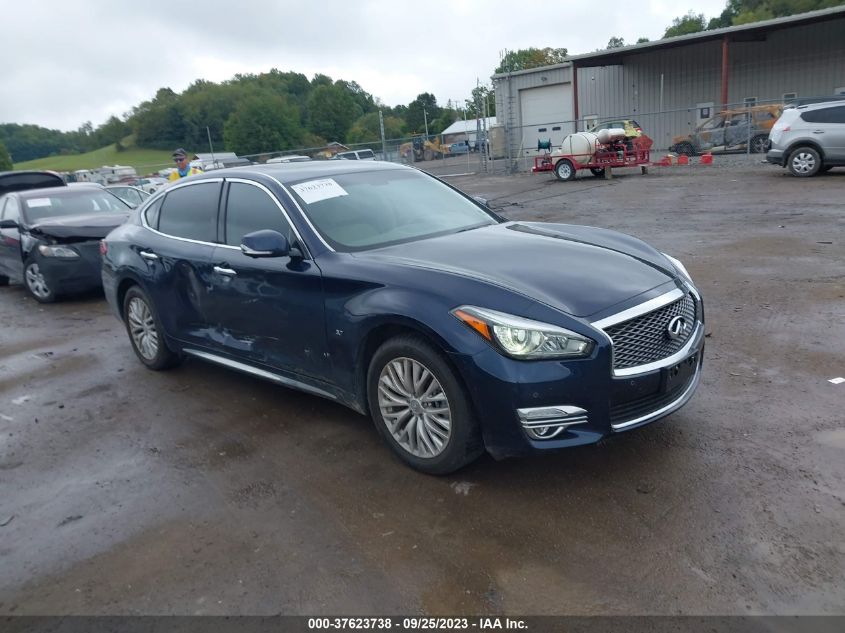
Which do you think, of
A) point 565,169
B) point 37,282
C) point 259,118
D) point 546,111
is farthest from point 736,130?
point 259,118

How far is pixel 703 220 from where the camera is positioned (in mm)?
12133

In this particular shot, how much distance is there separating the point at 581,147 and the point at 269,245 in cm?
1960

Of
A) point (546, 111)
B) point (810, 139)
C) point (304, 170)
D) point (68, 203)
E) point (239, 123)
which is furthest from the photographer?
point (239, 123)

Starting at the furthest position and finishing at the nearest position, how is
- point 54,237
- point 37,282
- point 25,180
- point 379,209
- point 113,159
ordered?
1. point 113,159
2. point 25,180
3. point 37,282
4. point 54,237
5. point 379,209

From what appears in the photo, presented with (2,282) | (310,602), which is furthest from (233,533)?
(2,282)

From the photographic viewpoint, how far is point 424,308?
138 inches

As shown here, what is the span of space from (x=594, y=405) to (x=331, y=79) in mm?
131021

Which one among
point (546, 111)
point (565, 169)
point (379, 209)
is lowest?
point (565, 169)

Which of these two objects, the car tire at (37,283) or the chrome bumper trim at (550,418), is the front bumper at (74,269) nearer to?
the car tire at (37,283)

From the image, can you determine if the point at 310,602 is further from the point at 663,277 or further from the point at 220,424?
the point at 663,277

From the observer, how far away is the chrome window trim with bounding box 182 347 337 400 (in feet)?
14.2

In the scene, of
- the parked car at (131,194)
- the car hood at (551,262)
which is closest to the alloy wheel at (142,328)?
the car hood at (551,262)

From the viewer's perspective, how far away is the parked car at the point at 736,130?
24.8 metres

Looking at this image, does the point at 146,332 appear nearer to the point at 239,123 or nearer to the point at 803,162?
the point at 803,162
